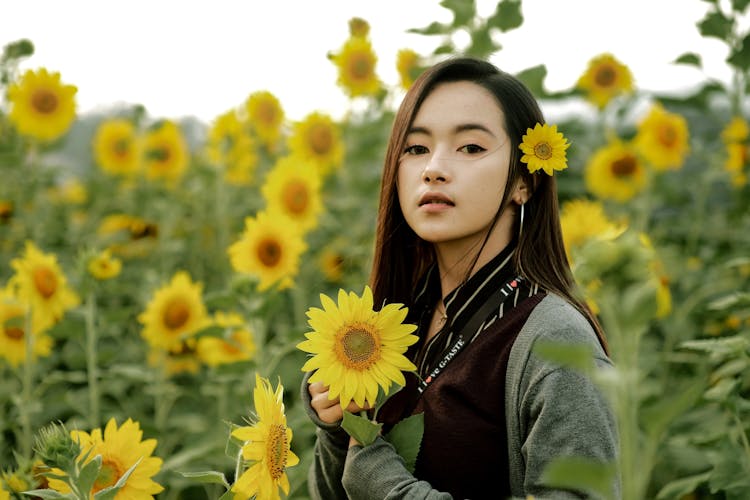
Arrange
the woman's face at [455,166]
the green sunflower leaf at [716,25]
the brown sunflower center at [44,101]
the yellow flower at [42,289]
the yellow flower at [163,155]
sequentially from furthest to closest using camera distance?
the yellow flower at [163,155]
the brown sunflower center at [44,101]
the green sunflower leaf at [716,25]
the yellow flower at [42,289]
the woman's face at [455,166]

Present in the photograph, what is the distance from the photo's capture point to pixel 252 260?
2.52 metres

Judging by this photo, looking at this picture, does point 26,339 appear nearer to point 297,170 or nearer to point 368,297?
point 297,170

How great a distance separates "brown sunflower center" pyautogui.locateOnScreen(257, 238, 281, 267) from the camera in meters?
2.53

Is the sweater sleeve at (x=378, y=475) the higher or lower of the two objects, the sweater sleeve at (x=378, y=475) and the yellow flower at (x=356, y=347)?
the lower

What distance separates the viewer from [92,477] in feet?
3.58

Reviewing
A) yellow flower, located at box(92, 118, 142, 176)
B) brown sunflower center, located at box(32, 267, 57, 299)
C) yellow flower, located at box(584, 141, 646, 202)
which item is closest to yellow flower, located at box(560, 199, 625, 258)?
yellow flower, located at box(584, 141, 646, 202)

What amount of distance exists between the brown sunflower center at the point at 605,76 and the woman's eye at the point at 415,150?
2292 mm

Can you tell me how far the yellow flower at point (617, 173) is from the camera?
3355 millimetres

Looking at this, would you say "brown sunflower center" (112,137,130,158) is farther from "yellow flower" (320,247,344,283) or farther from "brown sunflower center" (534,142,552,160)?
"brown sunflower center" (534,142,552,160)

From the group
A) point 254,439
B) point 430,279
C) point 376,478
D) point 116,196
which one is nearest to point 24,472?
point 254,439

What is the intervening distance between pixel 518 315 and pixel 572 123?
182 centimetres

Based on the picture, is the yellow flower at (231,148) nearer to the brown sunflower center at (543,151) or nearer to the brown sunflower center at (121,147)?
the brown sunflower center at (121,147)

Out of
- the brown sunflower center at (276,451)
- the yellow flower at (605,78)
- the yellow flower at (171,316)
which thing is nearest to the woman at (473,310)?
the brown sunflower center at (276,451)

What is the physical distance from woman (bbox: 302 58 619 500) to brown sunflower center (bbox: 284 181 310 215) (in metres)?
1.41
